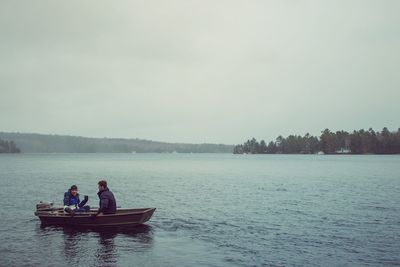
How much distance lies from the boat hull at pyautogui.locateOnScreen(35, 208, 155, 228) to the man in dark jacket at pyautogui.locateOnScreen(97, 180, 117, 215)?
1.11 ft

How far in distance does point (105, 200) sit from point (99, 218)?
1.72 m

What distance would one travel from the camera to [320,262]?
20719mm

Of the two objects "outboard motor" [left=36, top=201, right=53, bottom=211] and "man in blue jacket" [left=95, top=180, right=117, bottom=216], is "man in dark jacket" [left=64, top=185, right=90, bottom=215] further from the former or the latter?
"outboard motor" [left=36, top=201, right=53, bottom=211]

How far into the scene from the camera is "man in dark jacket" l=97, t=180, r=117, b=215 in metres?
26.6

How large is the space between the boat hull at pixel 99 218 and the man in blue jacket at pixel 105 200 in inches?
13.3

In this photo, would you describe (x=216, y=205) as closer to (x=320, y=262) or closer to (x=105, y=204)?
(x=105, y=204)

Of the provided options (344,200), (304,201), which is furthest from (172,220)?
(344,200)

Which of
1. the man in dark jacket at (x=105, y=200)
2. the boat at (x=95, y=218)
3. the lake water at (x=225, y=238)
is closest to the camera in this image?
the lake water at (x=225, y=238)

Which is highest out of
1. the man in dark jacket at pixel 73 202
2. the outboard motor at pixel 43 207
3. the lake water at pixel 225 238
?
the man in dark jacket at pixel 73 202

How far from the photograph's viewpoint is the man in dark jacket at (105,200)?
87.2 feet

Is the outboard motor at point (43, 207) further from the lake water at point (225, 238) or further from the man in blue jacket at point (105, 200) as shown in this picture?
the man in blue jacket at point (105, 200)

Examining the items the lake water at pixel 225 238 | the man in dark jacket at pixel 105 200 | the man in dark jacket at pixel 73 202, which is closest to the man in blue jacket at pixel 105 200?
the man in dark jacket at pixel 105 200

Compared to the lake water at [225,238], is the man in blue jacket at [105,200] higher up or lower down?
higher up

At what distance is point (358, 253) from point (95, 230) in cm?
1672
